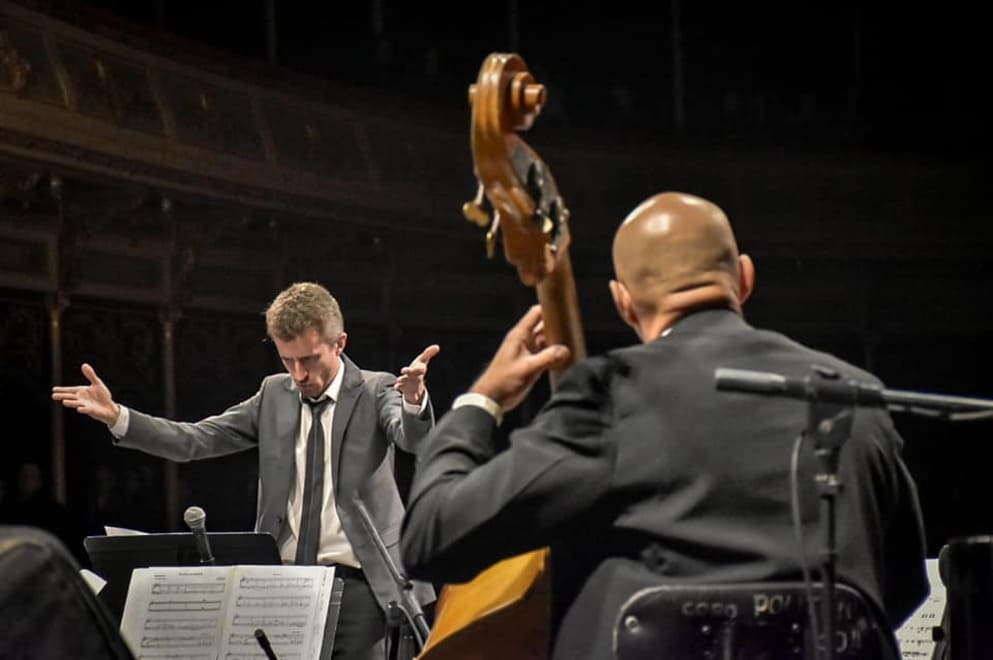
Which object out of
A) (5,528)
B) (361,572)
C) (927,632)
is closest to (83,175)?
(361,572)

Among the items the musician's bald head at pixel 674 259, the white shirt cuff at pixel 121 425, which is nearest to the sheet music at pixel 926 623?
the musician's bald head at pixel 674 259

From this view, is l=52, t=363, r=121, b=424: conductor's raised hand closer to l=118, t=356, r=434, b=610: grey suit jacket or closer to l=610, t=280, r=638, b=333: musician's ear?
l=118, t=356, r=434, b=610: grey suit jacket

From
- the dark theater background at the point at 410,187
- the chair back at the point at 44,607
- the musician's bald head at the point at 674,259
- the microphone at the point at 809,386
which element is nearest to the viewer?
the chair back at the point at 44,607

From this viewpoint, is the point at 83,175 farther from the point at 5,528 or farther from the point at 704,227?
the point at 5,528

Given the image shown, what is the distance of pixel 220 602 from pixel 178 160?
5.67 m

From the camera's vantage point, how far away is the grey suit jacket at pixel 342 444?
4.95 m

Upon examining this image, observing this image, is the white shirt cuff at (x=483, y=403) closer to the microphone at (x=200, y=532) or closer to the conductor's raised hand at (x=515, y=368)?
the conductor's raised hand at (x=515, y=368)

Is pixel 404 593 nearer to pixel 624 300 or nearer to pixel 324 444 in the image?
pixel 324 444

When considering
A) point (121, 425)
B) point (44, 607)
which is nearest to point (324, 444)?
point (121, 425)

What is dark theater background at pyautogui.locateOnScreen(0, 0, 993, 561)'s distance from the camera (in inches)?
360

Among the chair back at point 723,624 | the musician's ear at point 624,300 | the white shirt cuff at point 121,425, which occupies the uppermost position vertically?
the musician's ear at point 624,300

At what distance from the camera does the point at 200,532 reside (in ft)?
14.0

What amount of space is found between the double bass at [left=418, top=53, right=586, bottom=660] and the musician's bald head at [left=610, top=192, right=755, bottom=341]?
6.2 inches

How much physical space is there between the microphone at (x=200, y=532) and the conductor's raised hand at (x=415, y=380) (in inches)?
29.8
